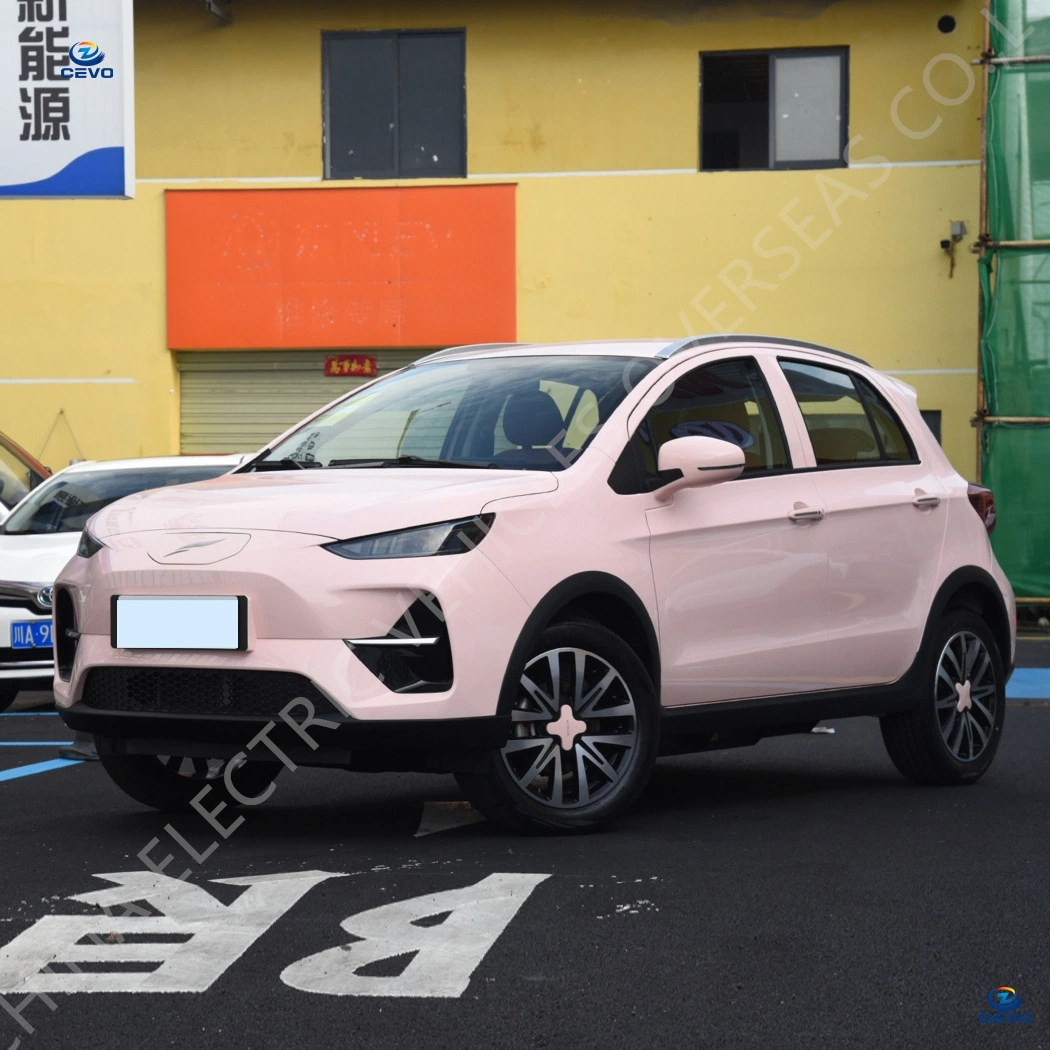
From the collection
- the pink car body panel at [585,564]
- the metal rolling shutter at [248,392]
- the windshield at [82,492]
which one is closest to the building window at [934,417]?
the metal rolling shutter at [248,392]

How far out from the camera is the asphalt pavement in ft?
13.2

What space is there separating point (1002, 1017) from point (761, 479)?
320 centimetres

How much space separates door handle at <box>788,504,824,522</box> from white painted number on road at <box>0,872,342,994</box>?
7.74 ft

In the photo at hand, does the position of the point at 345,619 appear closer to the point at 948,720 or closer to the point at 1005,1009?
the point at 1005,1009

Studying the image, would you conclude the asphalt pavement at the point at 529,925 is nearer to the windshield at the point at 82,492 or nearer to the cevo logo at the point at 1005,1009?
the cevo logo at the point at 1005,1009

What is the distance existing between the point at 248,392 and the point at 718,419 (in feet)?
52.4

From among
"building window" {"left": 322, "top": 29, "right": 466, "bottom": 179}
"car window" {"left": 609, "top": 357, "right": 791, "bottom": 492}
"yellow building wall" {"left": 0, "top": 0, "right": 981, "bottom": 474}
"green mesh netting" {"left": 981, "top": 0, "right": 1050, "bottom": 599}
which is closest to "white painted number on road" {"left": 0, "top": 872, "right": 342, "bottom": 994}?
"car window" {"left": 609, "top": 357, "right": 791, "bottom": 492}

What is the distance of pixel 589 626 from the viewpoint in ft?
20.3

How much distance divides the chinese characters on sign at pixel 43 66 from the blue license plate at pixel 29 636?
656 centimetres

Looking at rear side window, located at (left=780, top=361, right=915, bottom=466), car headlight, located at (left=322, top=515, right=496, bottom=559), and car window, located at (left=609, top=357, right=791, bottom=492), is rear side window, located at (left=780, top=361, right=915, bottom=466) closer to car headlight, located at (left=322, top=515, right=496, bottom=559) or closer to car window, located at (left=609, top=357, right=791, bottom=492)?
car window, located at (left=609, top=357, right=791, bottom=492)

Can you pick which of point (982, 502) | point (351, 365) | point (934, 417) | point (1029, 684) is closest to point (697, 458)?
point (982, 502)

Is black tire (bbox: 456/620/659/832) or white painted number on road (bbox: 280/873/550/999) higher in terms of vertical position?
black tire (bbox: 456/620/659/832)

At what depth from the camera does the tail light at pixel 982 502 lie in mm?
8086

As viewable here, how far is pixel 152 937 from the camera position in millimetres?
4820
